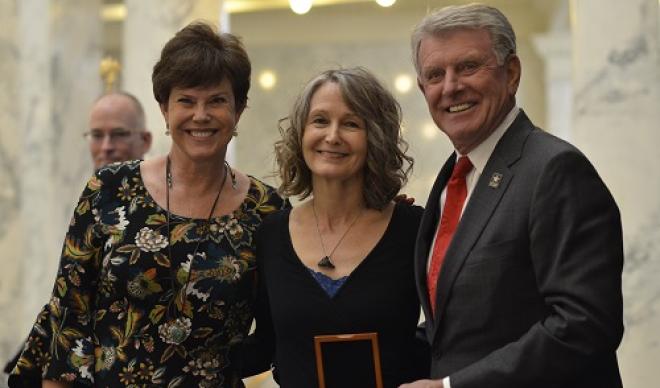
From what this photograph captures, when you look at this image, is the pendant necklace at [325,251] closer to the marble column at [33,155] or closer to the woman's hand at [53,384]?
the woman's hand at [53,384]

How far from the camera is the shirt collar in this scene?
3.37m

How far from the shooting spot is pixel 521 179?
3158 mm

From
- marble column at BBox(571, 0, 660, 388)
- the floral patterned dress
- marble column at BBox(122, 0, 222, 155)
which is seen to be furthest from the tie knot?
marble column at BBox(122, 0, 222, 155)

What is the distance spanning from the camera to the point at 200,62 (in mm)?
3996

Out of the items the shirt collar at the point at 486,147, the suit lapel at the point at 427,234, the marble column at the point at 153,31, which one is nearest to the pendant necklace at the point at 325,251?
the suit lapel at the point at 427,234

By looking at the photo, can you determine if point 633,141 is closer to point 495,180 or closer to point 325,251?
point 325,251

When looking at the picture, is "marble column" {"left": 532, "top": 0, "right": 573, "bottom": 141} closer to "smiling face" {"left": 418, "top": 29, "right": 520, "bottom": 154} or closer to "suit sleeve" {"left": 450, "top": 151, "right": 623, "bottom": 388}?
"smiling face" {"left": 418, "top": 29, "right": 520, "bottom": 154}

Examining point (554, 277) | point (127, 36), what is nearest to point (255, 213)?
point (554, 277)

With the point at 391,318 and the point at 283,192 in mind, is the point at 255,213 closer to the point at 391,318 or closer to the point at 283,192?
the point at 283,192

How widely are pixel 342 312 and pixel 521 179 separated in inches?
33.1

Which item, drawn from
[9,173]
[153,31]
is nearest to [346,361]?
[153,31]

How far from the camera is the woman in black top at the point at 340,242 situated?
3.69 meters

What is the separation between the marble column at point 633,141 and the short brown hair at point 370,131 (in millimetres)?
2816

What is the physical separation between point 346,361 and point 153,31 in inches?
230
